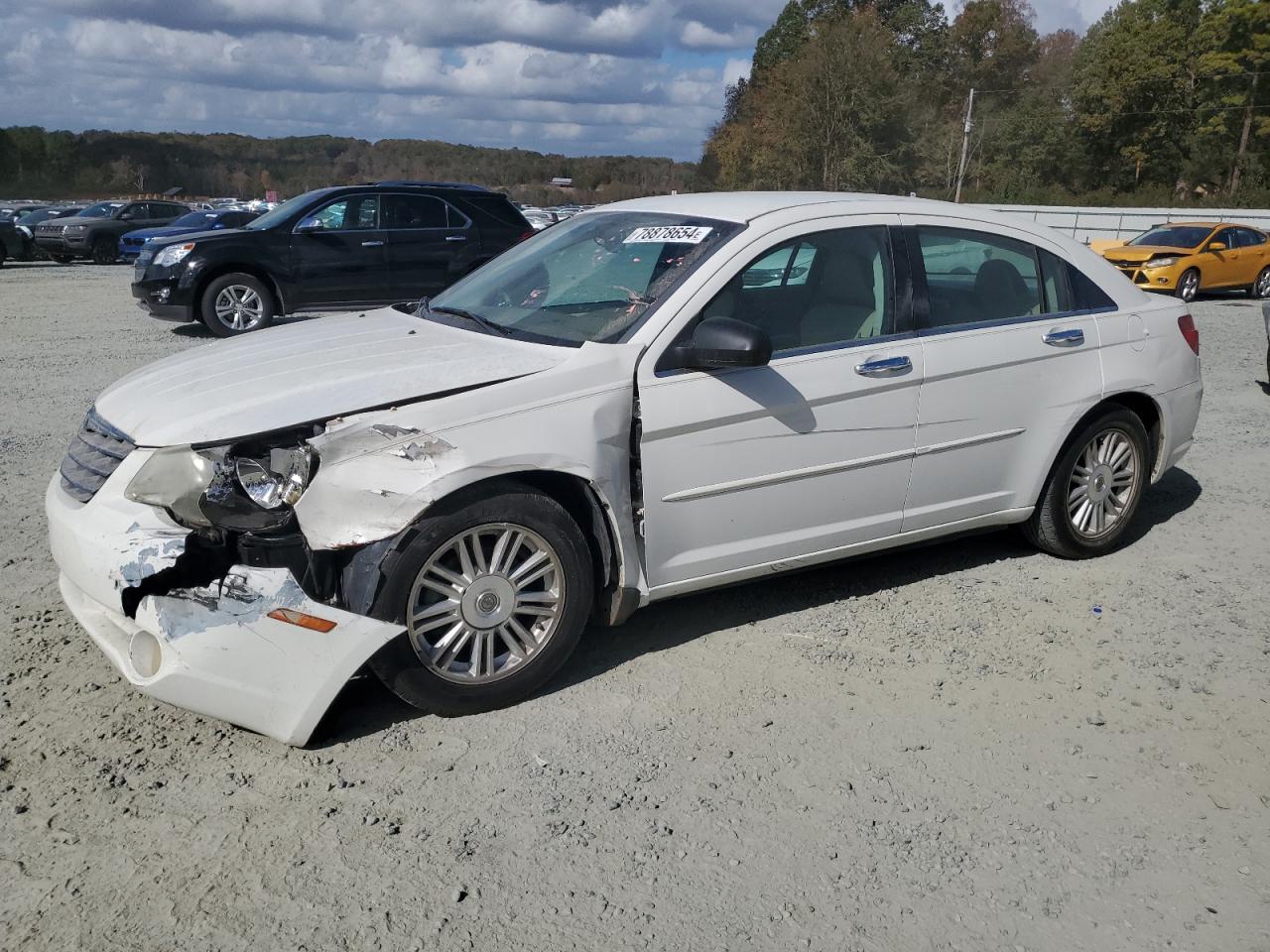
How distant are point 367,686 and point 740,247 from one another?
7.03 ft

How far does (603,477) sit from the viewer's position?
3898 mm

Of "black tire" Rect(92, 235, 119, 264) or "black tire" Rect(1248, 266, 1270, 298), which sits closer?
"black tire" Rect(1248, 266, 1270, 298)

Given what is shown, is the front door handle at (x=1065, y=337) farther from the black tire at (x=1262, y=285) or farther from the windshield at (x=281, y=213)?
the black tire at (x=1262, y=285)

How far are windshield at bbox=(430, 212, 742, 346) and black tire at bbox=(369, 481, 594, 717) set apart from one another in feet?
2.38

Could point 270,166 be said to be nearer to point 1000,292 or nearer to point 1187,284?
point 1187,284

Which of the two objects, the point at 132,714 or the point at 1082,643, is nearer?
the point at 132,714

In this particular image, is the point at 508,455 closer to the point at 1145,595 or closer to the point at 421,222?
the point at 1145,595

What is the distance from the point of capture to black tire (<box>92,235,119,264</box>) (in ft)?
89.2

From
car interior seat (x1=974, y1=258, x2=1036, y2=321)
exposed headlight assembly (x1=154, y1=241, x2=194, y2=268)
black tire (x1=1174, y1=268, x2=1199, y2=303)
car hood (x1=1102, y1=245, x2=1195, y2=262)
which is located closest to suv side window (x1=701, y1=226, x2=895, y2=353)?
car interior seat (x1=974, y1=258, x2=1036, y2=321)

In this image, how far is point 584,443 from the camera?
3850 millimetres

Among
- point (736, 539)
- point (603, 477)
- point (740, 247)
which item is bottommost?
point (736, 539)

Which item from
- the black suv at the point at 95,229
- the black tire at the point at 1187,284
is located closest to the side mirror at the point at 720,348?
the black tire at the point at 1187,284

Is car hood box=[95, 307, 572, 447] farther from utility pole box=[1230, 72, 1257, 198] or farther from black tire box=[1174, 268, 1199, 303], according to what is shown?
utility pole box=[1230, 72, 1257, 198]

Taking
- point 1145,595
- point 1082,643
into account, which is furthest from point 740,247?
point 1145,595
